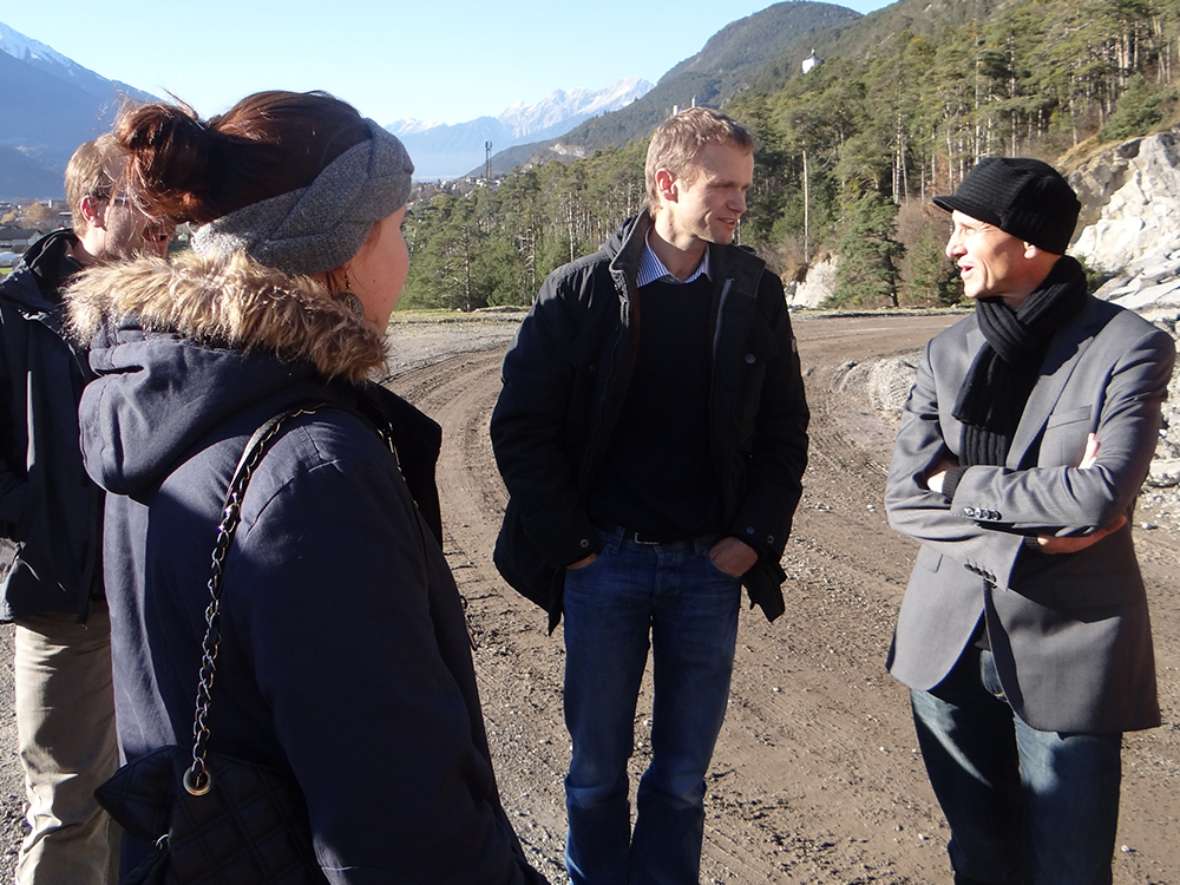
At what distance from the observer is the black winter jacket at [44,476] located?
2.56 metres

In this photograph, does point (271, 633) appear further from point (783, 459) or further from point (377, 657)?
point (783, 459)

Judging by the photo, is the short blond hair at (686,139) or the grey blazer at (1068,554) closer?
the grey blazer at (1068,554)

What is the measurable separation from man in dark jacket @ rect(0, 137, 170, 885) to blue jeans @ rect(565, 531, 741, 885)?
4.34 feet

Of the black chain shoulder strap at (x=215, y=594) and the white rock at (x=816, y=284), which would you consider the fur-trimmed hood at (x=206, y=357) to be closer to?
the black chain shoulder strap at (x=215, y=594)

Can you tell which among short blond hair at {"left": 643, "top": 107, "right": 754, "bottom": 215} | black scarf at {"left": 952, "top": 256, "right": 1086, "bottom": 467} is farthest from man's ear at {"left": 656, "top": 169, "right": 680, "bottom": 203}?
black scarf at {"left": 952, "top": 256, "right": 1086, "bottom": 467}

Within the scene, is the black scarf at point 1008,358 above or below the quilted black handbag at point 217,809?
above

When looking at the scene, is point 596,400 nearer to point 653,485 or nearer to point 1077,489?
point 653,485

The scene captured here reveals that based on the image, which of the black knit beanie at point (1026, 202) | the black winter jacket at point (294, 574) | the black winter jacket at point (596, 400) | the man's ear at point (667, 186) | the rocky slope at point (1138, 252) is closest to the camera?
the black winter jacket at point (294, 574)

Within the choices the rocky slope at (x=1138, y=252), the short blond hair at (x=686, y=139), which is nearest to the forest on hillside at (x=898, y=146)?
the rocky slope at (x=1138, y=252)


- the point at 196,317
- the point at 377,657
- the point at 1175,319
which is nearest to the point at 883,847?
the point at 377,657

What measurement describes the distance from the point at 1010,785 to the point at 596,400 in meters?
1.48

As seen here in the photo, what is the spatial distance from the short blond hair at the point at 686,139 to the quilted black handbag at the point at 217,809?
184 centimetres

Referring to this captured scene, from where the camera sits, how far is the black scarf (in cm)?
241

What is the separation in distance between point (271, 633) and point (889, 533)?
19.8ft
